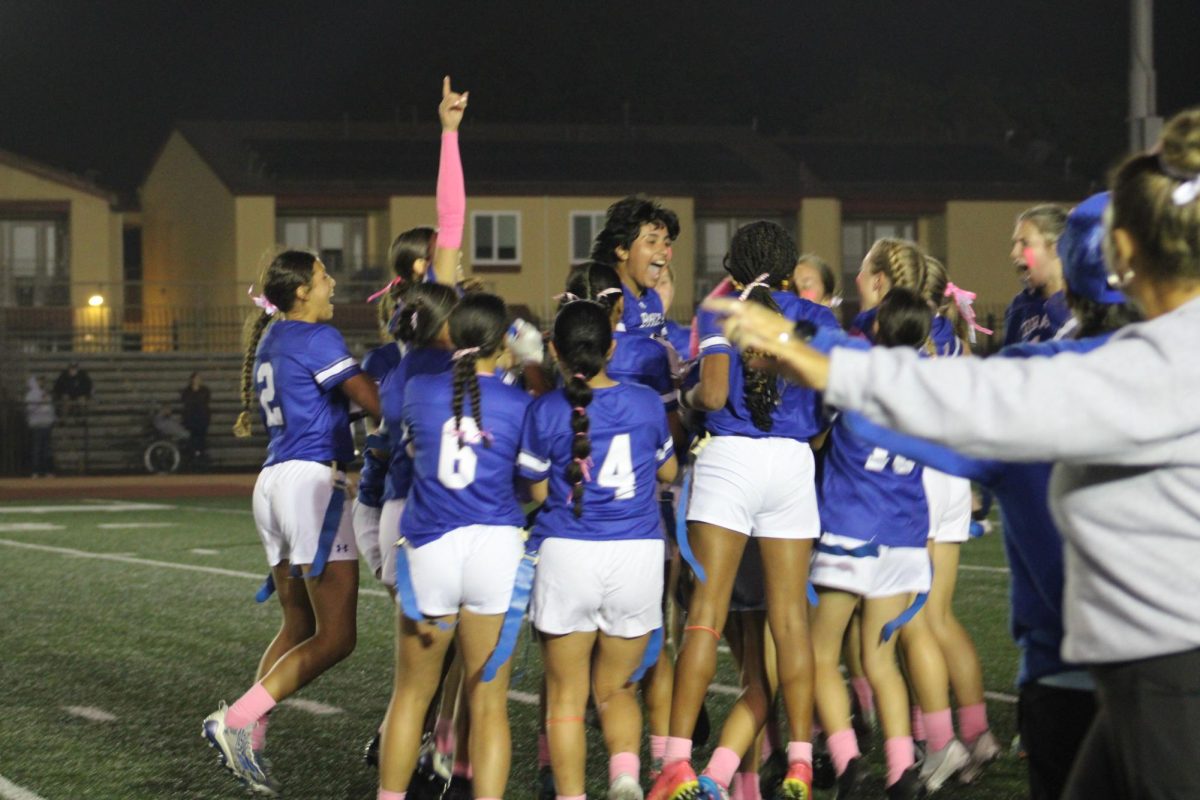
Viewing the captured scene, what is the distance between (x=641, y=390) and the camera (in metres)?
5.09

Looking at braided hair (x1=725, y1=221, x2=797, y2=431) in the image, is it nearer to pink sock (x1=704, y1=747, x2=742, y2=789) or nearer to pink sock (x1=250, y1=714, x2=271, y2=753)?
pink sock (x1=704, y1=747, x2=742, y2=789)

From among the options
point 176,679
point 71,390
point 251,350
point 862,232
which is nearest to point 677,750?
point 251,350

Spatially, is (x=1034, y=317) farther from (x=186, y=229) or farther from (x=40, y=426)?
(x=186, y=229)

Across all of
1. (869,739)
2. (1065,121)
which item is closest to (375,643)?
(869,739)

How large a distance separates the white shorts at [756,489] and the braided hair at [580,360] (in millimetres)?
622

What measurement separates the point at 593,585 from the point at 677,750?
0.72m

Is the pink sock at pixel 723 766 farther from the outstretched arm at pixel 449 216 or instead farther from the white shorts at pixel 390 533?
the outstretched arm at pixel 449 216

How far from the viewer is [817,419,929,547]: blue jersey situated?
18.5 feet

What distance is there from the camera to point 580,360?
4.93 metres

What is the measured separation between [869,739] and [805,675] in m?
1.37

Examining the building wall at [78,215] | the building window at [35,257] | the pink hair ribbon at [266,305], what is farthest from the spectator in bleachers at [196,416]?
the pink hair ribbon at [266,305]

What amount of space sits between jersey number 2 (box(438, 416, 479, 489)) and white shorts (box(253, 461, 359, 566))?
1.20 metres

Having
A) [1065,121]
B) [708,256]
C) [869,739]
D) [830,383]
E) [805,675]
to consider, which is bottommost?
[869,739]

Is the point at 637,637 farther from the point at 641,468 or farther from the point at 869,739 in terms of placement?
the point at 869,739
